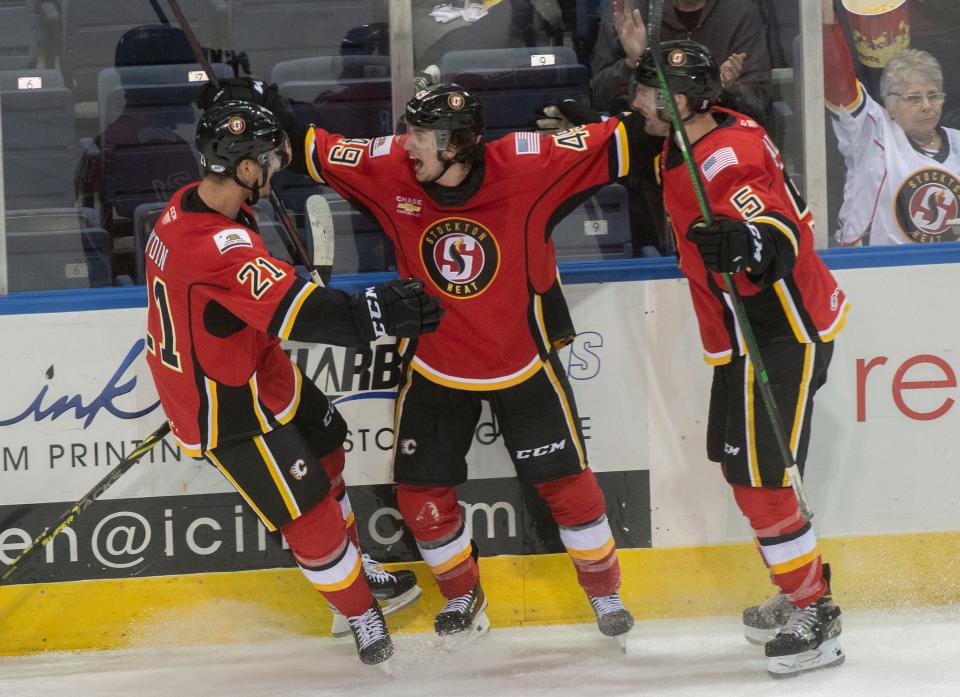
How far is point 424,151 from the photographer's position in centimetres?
301

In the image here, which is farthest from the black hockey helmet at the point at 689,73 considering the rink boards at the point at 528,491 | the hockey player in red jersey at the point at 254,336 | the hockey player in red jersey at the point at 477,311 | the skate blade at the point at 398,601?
the skate blade at the point at 398,601

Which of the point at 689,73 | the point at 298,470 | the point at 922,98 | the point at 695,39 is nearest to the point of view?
the point at 689,73

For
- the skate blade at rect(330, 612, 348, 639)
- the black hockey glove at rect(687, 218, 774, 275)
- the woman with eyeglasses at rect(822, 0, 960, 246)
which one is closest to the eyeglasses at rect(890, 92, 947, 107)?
the woman with eyeglasses at rect(822, 0, 960, 246)

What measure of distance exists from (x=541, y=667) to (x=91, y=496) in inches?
47.3

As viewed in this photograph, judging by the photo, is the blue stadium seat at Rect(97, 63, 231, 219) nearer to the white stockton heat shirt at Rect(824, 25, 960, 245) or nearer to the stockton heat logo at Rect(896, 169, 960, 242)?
the white stockton heat shirt at Rect(824, 25, 960, 245)

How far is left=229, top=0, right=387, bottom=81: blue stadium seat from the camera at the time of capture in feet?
11.2

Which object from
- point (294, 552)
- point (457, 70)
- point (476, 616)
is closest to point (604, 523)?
point (476, 616)

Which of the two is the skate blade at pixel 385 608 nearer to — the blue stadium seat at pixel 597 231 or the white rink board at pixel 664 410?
the white rink board at pixel 664 410

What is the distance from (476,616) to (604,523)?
0.42 m

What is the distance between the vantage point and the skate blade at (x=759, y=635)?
10.9 feet

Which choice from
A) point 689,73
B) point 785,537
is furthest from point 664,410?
point 689,73

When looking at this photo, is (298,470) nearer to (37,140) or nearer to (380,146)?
(380,146)

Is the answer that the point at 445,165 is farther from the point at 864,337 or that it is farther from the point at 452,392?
the point at 864,337

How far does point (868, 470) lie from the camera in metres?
3.47
